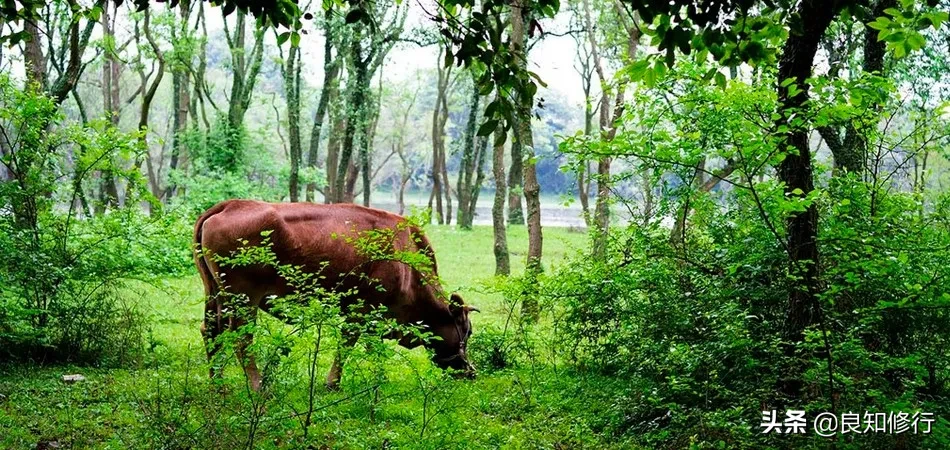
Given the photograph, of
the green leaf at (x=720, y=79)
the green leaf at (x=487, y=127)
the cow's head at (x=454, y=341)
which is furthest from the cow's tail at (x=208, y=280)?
the green leaf at (x=720, y=79)

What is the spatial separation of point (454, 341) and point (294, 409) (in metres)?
3.72

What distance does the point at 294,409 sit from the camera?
4.97 metres

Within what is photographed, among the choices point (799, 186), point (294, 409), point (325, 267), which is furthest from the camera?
point (325, 267)

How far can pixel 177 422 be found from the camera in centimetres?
492

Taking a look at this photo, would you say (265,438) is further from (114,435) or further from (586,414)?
(586,414)

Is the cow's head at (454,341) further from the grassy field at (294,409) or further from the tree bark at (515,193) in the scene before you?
the tree bark at (515,193)

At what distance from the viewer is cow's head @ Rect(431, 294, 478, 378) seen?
847 centimetres

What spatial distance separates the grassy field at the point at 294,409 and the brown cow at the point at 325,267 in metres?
0.39

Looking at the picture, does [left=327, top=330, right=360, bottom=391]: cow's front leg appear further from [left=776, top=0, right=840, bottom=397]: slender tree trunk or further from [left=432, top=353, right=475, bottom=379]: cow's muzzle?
[left=776, top=0, right=840, bottom=397]: slender tree trunk

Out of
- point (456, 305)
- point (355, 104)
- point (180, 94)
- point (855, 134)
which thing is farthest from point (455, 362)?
point (180, 94)

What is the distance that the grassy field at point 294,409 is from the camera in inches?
201

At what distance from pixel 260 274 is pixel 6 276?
231 centimetres

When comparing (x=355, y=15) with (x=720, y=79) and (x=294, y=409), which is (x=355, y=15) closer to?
(x=720, y=79)

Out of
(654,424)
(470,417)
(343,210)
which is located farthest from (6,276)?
(654,424)
